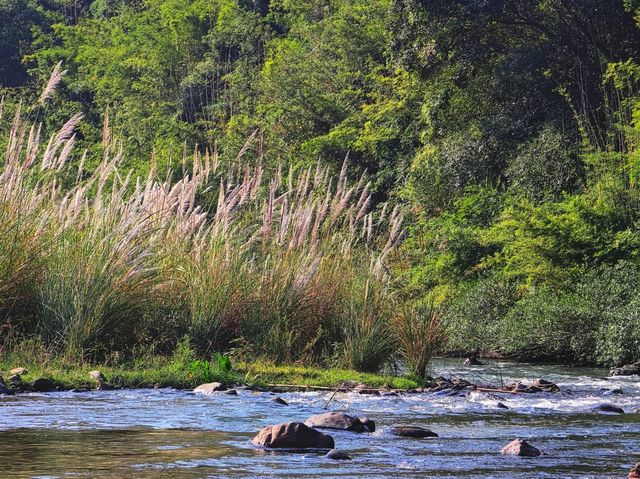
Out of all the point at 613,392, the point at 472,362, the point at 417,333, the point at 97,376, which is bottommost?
the point at 472,362

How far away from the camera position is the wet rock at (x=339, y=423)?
802cm

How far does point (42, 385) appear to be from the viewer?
10.1m

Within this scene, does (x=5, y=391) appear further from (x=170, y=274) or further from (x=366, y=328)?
(x=366, y=328)

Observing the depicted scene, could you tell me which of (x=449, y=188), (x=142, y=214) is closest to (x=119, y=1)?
(x=449, y=188)

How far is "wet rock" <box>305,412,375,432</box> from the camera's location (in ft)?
26.3

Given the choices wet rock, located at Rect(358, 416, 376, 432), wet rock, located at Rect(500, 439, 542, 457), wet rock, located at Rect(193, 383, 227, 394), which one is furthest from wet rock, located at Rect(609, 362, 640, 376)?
wet rock, located at Rect(500, 439, 542, 457)

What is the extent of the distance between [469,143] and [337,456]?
2193 centimetres

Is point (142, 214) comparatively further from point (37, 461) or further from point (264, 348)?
point (37, 461)

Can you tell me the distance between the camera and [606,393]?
12.2 metres

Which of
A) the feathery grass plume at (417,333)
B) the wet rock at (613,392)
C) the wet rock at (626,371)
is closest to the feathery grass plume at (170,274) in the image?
the feathery grass plume at (417,333)

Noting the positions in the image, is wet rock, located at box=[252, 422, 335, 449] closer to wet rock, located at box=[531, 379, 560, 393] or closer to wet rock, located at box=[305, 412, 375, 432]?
A: wet rock, located at box=[305, 412, 375, 432]

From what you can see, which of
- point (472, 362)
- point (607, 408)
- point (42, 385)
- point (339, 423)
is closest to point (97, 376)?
point (42, 385)

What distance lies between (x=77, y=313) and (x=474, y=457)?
17.3 feet

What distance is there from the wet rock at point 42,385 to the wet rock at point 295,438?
3.53 metres
